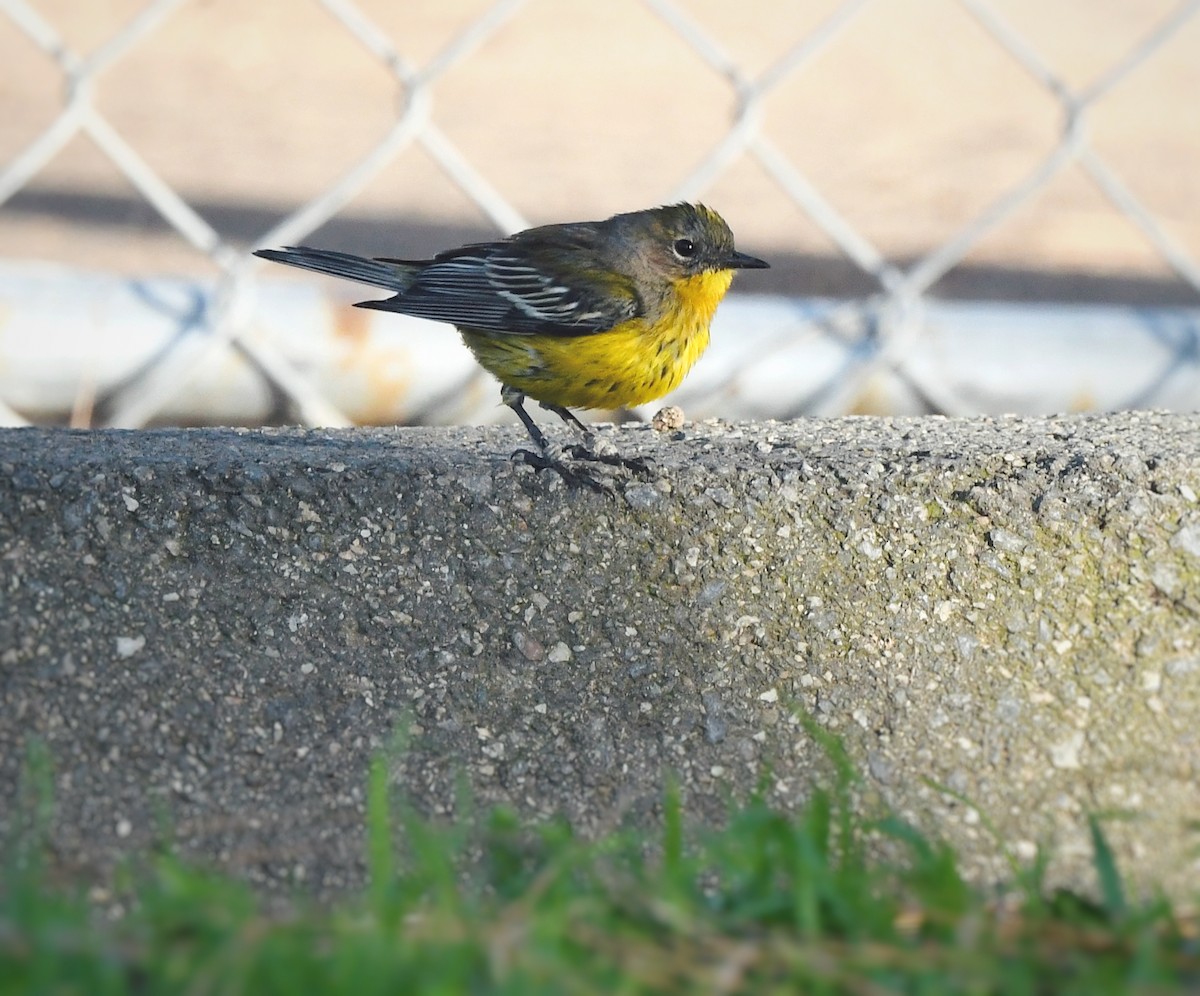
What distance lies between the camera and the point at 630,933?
143cm

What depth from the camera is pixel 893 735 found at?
2.25 metres

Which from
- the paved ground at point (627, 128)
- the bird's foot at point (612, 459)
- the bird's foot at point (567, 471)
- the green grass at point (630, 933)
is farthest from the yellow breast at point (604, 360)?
the paved ground at point (627, 128)

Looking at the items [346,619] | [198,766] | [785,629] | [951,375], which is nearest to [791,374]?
[951,375]

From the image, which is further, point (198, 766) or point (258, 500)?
point (258, 500)

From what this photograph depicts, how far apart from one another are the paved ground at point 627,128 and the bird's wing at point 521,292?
2.11 m

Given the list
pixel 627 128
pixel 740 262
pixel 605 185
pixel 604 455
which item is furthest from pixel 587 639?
pixel 627 128

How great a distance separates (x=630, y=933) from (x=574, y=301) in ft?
6.37

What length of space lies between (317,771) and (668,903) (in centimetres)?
76

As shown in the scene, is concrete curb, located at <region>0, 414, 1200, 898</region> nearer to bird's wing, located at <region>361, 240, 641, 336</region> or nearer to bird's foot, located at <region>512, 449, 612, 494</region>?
bird's foot, located at <region>512, 449, 612, 494</region>

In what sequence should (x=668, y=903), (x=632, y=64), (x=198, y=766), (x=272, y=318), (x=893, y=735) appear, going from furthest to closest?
(x=632, y=64) → (x=272, y=318) → (x=893, y=735) → (x=198, y=766) → (x=668, y=903)

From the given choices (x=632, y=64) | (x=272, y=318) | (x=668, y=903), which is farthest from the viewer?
(x=632, y=64)

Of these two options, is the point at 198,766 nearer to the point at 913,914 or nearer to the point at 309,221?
the point at 913,914

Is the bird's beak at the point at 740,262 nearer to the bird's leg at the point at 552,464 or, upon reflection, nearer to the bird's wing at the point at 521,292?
the bird's wing at the point at 521,292

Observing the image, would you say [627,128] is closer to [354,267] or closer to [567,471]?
[354,267]
